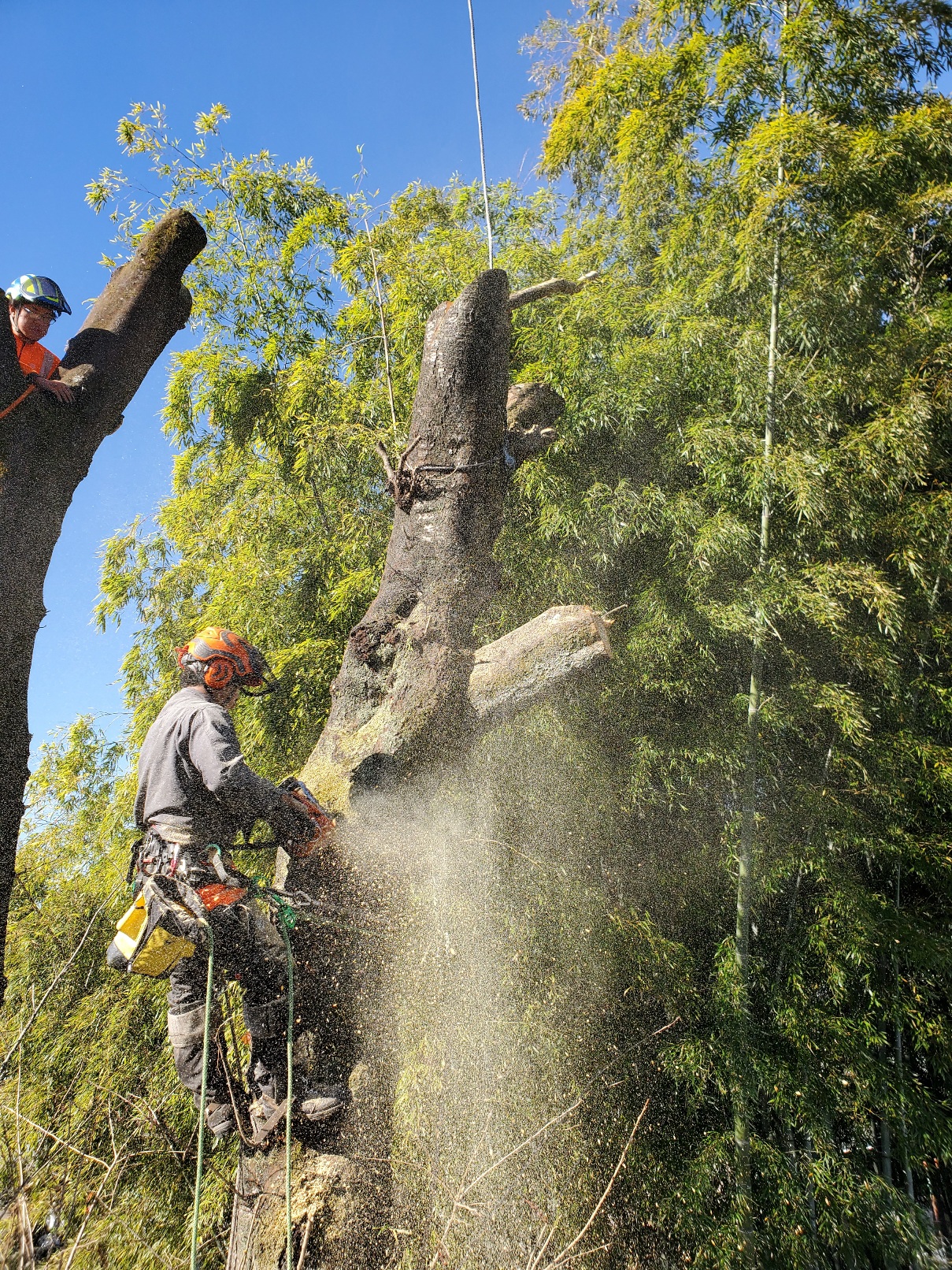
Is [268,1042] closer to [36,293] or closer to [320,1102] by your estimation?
[320,1102]

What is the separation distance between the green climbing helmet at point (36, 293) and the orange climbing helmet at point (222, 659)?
119 cm

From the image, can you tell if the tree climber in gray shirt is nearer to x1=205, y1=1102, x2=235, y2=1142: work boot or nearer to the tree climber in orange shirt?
x1=205, y1=1102, x2=235, y2=1142: work boot

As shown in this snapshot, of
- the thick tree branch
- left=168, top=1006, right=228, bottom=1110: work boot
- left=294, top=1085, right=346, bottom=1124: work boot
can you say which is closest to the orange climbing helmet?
left=168, top=1006, right=228, bottom=1110: work boot

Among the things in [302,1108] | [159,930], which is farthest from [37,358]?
[302,1108]

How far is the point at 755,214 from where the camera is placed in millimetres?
4277

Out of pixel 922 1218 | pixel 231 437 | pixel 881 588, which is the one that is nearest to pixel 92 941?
pixel 231 437

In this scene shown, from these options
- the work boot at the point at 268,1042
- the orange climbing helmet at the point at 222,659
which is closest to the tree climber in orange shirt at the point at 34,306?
the orange climbing helmet at the point at 222,659

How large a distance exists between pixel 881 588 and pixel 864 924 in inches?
69.6

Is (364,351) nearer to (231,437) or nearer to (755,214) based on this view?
(231,437)

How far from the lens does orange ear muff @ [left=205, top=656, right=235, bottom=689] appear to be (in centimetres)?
259

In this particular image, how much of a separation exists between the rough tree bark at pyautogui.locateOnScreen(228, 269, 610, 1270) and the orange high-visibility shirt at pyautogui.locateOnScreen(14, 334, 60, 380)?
3.82 feet

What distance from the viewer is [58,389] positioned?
6.97ft

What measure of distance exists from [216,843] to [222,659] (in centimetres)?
59

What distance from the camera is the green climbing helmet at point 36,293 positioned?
2564mm
